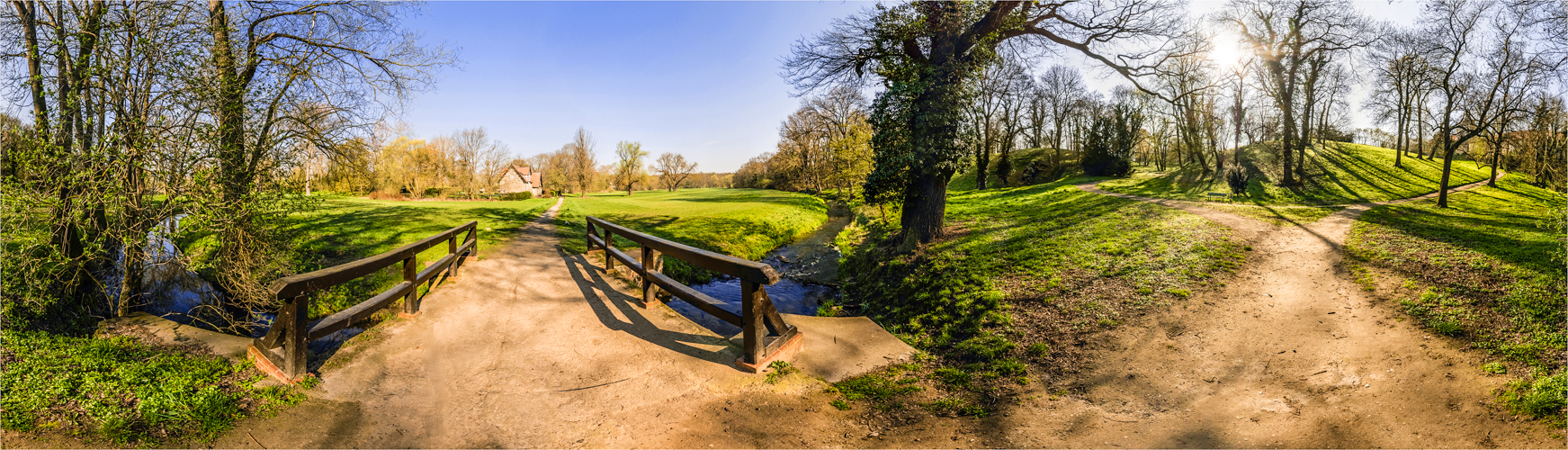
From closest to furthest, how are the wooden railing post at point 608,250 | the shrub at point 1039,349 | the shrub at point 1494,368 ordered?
the shrub at point 1494,368, the shrub at point 1039,349, the wooden railing post at point 608,250

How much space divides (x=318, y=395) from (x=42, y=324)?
4.34 metres

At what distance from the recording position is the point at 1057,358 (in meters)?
5.64

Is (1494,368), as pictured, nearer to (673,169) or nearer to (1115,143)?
(1115,143)

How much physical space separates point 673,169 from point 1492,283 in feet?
252

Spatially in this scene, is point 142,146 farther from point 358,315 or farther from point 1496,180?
point 1496,180

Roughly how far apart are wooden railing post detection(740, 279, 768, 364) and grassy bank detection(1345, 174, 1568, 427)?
581 cm

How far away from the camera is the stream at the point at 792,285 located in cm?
765

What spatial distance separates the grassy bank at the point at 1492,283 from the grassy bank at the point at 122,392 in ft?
31.5

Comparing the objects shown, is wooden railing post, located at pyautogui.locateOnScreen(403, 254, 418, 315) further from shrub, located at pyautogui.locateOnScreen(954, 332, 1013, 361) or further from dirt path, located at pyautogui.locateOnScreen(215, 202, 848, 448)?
shrub, located at pyautogui.locateOnScreen(954, 332, 1013, 361)

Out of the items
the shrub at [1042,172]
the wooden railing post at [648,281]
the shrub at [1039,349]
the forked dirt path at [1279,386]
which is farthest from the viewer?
the shrub at [1042,172]

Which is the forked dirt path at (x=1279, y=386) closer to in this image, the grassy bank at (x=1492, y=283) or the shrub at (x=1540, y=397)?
the shrub at (x=1540, y=397)

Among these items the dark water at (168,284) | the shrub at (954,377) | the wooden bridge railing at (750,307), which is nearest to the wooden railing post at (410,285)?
the dark water at (168,284)

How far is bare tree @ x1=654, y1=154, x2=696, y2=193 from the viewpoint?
252 feet

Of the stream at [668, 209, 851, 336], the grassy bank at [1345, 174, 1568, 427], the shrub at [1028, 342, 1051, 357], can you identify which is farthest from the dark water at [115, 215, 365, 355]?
the grassy bank at [1345, 174, 1568, 427]
